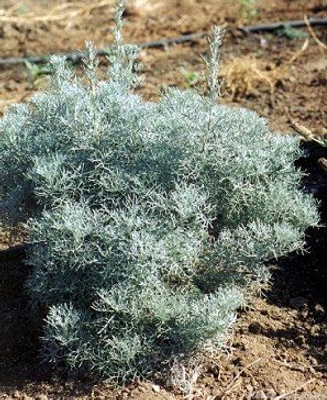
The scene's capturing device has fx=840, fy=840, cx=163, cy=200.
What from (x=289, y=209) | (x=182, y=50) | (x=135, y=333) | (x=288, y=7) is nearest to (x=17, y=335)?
(x=135, y=333)

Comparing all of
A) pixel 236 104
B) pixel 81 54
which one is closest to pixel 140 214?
pixel 236 104

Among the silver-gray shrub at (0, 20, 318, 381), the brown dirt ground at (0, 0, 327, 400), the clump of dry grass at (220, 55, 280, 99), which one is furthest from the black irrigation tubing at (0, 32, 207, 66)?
the silver-gray shrub at (0, 20, 318, 381)

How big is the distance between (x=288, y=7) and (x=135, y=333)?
17.0 ft

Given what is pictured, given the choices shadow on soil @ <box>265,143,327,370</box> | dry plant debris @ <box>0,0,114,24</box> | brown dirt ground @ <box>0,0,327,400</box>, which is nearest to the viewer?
brown dirt ground @ <box>0,0,327,400</box>

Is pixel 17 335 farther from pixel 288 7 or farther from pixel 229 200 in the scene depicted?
pixel 288 7

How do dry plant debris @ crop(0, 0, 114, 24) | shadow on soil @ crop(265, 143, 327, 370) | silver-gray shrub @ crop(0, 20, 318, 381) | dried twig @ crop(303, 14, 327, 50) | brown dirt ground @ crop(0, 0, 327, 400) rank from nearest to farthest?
silver-gray shrub @ crop(0, 20, 318, 381) < brown dirt ground @ crop(0, 0, 327, 400) < shadow on soil @ crop(265, 143, 327, 370) < dried twig @ crop(303, 14, 327, 50) < dry plant debris @ crop(0, 0, 114, 24)

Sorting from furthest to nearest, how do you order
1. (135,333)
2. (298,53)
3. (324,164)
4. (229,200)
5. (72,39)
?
(72,39)
(298,53)
(324,164)
(229,200)
(135,333)

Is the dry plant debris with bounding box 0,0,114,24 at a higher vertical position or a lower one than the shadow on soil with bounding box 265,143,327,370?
higher

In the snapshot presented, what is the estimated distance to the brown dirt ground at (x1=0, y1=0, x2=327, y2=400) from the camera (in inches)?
145

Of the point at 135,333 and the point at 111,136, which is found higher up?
the point at 111,136

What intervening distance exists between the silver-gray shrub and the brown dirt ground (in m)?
0.18

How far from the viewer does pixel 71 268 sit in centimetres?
356

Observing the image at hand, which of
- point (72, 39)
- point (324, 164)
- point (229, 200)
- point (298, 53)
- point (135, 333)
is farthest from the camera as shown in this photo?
point (72, 39)

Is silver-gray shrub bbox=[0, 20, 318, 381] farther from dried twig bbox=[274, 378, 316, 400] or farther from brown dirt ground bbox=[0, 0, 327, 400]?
dried twig bbox=[274, 378, 316, 400]
